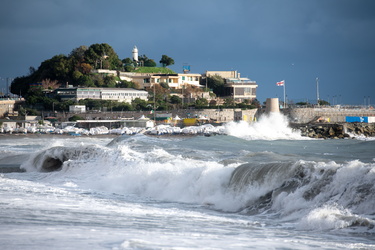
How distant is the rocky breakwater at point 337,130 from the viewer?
4512 cm

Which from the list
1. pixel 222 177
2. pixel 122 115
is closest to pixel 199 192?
pixel 222 177

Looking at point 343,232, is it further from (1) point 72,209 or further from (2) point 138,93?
(2) point 138,93

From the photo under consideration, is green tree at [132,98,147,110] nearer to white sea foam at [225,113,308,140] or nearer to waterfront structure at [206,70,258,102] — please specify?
waterfront structure at [206,70,258,102]

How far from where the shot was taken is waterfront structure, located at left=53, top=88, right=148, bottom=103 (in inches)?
2815

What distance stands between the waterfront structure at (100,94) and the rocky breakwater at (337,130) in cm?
3212

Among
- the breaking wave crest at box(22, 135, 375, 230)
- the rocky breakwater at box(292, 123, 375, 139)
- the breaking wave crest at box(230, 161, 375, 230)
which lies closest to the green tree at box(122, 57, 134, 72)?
the rocky breakwater at box(292, 123, 375, 139)

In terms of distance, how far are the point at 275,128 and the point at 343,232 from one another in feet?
132

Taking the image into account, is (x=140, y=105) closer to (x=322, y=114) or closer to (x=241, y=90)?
(x=241, y=90)

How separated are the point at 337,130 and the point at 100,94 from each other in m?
37.3

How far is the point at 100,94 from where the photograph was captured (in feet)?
238

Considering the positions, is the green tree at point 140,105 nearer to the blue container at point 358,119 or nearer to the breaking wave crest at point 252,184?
the blue container at point 358,119

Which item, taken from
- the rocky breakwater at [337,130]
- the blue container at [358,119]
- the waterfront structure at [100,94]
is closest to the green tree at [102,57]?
the waterfront structure at [100,94]

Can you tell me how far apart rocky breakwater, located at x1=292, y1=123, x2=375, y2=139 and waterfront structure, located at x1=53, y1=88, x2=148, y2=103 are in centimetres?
3212

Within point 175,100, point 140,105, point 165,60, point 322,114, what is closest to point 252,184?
point 322,114
